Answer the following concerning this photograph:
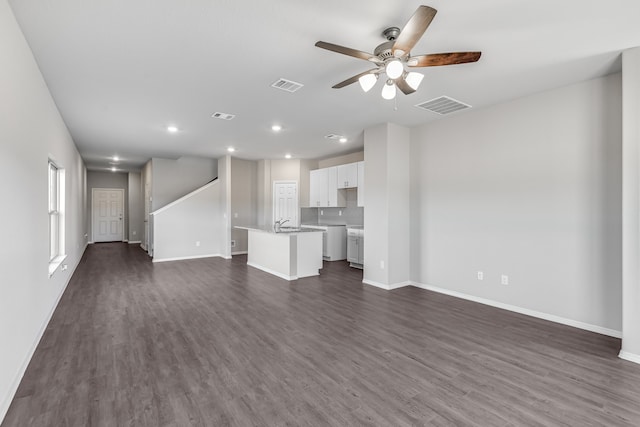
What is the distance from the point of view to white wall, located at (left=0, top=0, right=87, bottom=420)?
2049 millimetres

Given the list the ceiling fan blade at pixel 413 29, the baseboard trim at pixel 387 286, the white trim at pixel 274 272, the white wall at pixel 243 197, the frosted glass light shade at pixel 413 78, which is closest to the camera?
the ceiling fan blade at pixel 413 29

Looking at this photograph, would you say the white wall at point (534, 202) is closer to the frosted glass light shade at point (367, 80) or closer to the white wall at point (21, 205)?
the frosted glass light shade at point (367, 80)

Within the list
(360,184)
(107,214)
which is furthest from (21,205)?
(107,214)

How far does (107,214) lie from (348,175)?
9.95 meters

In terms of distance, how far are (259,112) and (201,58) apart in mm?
1625

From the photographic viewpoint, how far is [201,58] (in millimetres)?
2852

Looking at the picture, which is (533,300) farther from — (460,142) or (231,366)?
(231,366)

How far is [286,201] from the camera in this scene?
884cm

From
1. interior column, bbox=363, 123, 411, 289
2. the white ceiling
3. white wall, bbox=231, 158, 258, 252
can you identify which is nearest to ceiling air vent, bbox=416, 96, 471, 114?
the white ceiling

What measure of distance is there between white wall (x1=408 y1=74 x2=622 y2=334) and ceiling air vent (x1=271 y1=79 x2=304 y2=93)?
252cm

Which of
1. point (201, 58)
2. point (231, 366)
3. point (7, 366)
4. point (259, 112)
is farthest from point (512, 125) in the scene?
point (7, 366)

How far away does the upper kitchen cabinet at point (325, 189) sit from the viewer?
780 cm

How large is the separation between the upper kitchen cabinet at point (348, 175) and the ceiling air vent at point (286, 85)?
145 inches

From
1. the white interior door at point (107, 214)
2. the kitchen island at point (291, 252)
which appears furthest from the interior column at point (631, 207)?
the white interior door at point (107, 214)
